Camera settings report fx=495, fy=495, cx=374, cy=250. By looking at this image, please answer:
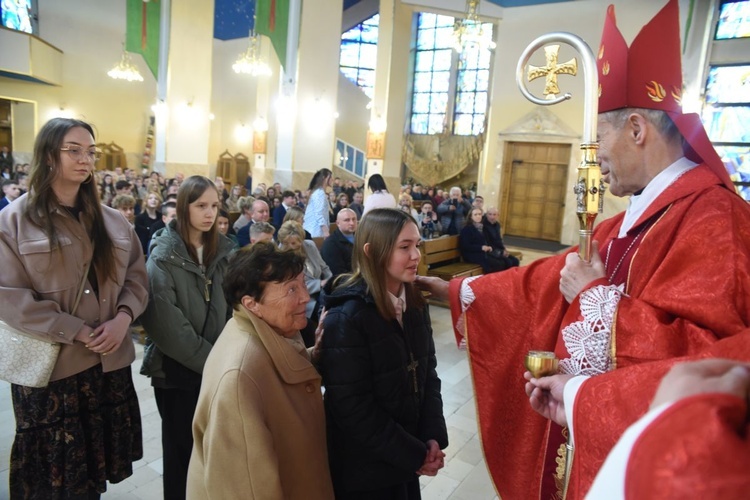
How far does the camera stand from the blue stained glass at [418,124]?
20141mm

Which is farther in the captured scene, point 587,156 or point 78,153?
point 78,153

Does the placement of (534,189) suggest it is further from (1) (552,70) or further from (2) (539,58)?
(1) (552,70)

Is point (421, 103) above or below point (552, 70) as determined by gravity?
above

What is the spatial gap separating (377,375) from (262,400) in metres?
0.43

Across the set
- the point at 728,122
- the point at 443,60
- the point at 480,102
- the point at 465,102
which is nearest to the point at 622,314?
the point at 728,122

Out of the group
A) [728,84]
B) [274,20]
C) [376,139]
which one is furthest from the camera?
[376,139]

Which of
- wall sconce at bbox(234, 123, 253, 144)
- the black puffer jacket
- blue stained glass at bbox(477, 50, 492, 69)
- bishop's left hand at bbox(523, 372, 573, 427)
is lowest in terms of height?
the black puffer jacket

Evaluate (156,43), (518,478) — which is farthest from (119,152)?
(518,478)

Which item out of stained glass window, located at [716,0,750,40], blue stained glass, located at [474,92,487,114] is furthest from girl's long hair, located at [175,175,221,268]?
blue stained glass, located at [474,92,487,114]

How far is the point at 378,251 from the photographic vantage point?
1722 millimetres

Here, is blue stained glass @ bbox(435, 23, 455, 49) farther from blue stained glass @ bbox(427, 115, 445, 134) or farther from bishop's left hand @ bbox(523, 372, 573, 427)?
bishop's left hand @ bbox(523, 372, 573, 427)

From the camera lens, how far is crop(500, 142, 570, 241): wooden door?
13.5 meters

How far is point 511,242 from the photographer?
45.1 feet

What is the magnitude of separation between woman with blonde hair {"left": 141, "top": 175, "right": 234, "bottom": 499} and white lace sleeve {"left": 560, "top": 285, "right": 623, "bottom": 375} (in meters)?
1.49
